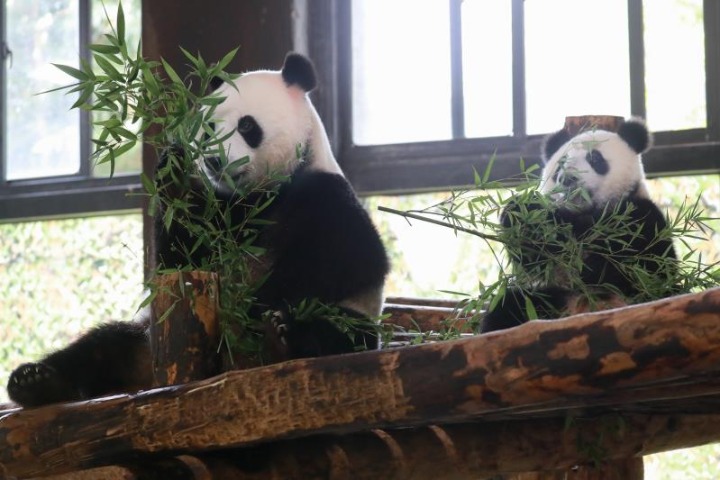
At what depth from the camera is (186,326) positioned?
2344mm

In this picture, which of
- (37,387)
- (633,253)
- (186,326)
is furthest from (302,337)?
(633,253)

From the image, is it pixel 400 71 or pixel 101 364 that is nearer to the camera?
pixel 101 364

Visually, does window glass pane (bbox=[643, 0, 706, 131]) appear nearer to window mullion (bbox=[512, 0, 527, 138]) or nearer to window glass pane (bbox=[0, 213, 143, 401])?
window mullion (bbox=[512, 0, 527, 138])

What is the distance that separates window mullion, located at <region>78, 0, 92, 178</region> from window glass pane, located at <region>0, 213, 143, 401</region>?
0.29m

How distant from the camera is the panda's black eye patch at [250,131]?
3.07 meters

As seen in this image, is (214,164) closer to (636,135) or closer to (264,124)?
(264,124)

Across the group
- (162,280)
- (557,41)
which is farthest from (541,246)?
(557,41)

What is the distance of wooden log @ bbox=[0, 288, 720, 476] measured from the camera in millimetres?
1686

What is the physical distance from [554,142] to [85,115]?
3169 mm

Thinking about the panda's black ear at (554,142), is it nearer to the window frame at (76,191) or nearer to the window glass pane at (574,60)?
the window glass pane at (574,60)

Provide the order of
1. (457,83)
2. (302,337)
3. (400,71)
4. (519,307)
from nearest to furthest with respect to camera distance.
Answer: (302,337) < (519,307) < (457,83) < (400,71)

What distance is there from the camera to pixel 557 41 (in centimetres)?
525

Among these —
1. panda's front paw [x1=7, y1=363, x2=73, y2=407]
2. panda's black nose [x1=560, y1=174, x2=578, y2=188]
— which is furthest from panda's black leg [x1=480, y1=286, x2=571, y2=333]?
panda's front paw [x1=7, y1=363, x2=73, y2=407]

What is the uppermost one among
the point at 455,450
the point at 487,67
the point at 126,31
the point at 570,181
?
the point at 126,31
